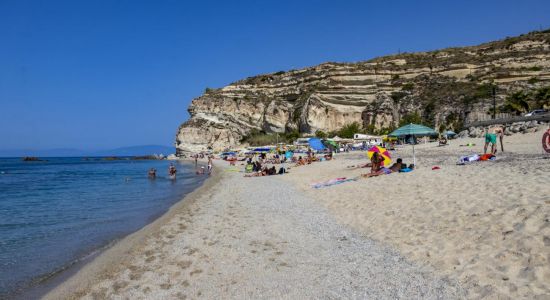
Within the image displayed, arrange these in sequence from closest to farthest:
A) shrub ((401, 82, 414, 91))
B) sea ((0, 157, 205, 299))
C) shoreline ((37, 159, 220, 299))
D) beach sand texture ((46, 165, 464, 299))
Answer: beach sand texture ((46, 165, 464, 299))
shoreline ((37, 159, 220, 299))
sea ((0, 157, 205, 299))
shrub ((401, 82, 414, 91))

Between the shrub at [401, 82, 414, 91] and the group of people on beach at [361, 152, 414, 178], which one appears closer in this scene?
the group of people on beach at [361, 152, 414, 178]

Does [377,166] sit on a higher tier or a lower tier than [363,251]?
higher

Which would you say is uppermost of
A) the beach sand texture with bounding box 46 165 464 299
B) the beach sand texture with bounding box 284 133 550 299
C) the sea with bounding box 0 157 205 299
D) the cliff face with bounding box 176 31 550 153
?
the cliff face with bounding box 176 31 550 153

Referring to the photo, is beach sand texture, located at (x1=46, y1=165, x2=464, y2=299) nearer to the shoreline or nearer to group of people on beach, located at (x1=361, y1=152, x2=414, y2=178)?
the shoreline

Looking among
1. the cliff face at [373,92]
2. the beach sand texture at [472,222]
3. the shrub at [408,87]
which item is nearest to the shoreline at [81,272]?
the beach sand texture at [472,222]

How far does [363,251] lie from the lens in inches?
250

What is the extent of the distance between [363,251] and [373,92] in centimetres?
Answer: 7400

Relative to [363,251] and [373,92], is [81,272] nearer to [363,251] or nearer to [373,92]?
[363,251]

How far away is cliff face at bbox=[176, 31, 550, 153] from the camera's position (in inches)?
2431

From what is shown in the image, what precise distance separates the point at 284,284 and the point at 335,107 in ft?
242

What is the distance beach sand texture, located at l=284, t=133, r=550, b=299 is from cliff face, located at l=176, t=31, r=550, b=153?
4931cm

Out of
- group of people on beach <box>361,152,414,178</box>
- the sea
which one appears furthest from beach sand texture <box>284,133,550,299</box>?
the sea

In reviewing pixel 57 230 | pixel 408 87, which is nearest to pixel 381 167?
pixel 57 230

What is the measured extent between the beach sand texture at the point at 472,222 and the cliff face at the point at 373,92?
49.3m
